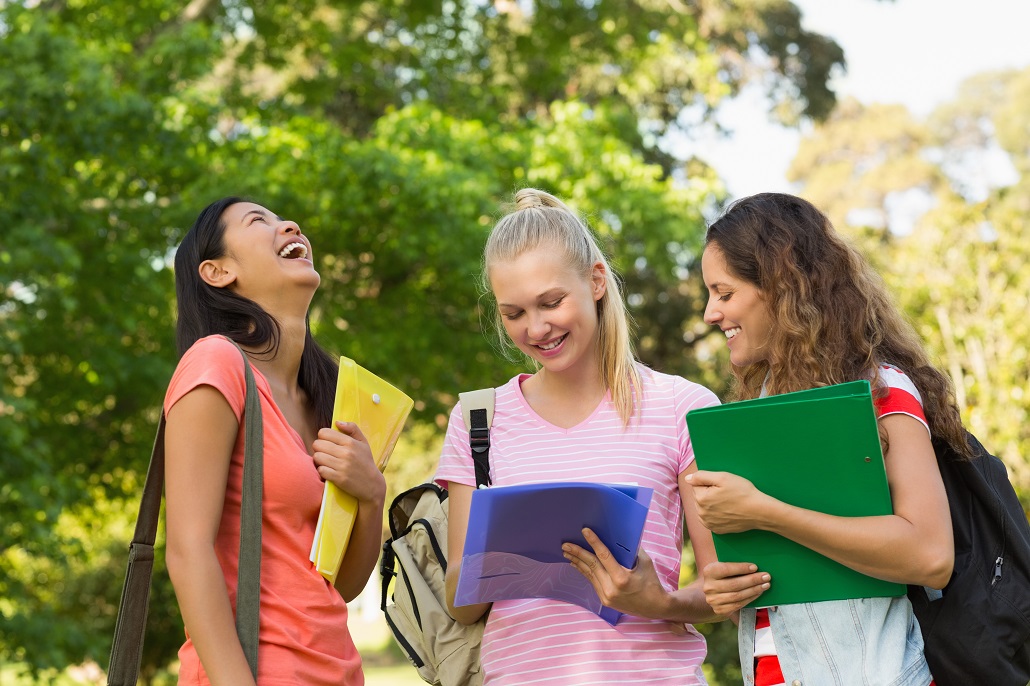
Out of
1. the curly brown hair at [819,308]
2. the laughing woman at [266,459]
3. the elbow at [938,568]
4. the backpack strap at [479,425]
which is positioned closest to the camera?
the elbow at [938,568]

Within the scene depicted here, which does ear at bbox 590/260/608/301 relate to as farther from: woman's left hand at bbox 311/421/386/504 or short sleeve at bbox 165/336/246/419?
short sleeve at bbox 165/336/246/419

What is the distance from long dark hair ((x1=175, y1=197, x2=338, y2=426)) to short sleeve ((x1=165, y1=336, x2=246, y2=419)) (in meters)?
0.19

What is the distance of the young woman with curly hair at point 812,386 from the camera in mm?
2047

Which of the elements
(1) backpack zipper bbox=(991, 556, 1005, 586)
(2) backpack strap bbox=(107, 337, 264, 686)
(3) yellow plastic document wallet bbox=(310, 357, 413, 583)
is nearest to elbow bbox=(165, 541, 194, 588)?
(2) backpack strap bbox=(107, 337, 264, 686)

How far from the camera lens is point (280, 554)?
226 cm

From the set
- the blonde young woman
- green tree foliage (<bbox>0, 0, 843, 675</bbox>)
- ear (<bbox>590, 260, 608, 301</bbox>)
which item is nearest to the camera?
the blonde young woman

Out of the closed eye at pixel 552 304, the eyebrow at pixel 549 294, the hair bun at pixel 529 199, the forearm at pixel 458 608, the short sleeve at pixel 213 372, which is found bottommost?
the forearm at pixel 458 608

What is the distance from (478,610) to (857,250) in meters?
1.29

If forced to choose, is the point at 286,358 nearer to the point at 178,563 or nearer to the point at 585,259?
the point at 178,563

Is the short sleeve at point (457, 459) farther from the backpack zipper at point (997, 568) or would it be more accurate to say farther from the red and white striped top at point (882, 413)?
the backpack zipper at point (997, 568)

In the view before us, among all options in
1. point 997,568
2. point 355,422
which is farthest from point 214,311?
point 997,568

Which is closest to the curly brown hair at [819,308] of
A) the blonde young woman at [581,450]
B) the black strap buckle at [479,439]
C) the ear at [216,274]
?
the blonde young woman at [581,450]

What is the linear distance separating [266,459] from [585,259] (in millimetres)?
991

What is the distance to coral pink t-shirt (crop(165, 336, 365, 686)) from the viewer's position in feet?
7.19
